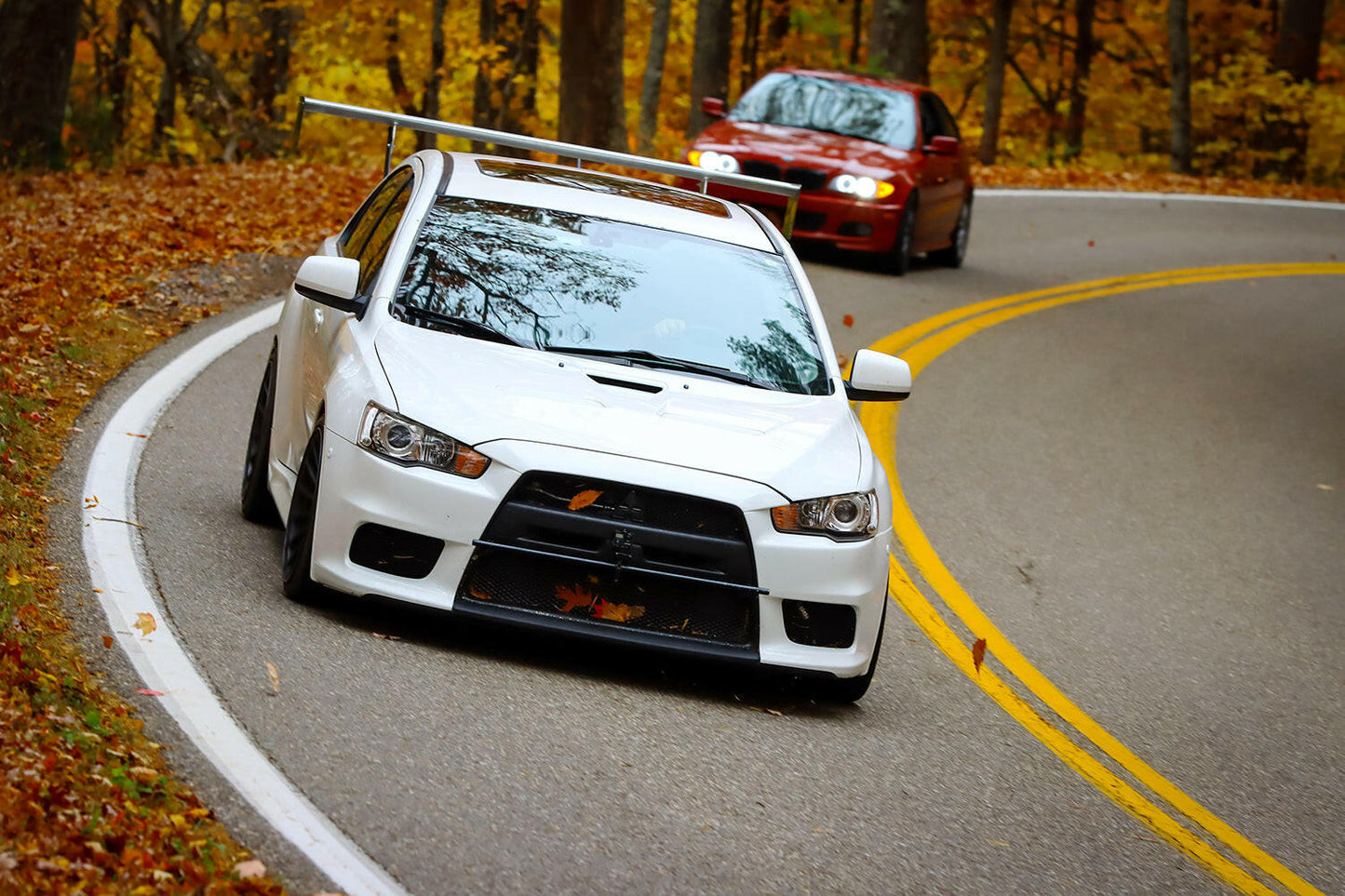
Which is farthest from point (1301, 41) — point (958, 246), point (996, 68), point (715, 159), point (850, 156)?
point (715, 159)

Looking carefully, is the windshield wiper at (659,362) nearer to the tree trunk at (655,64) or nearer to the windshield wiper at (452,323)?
the windshield wiper at (452,323)

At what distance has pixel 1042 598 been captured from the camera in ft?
28.5

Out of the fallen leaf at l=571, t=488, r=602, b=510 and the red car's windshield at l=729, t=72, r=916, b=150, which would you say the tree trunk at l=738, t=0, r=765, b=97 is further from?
the fallen leaf at l=571, t=488, r=602, b=510

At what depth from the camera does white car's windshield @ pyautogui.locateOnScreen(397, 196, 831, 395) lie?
6.68 metres

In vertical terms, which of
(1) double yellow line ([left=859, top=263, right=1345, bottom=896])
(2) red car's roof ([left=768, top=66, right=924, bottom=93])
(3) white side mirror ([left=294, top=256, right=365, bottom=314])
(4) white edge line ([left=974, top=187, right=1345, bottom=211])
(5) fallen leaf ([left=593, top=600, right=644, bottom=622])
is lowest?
(1) double yellow line ([left=859, top=263, right=1345, bottom=896])

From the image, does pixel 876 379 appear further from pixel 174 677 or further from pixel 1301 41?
pixel 1301 41

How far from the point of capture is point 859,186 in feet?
56.7

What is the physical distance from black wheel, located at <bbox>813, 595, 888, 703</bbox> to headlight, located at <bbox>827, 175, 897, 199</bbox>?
11.4m

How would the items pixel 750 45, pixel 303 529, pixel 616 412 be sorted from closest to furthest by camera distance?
pixel 616 412
pixel 303 529
pixel 750 45

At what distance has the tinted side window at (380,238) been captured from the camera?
23.1 ft

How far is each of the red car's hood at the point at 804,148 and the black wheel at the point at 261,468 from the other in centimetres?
1031

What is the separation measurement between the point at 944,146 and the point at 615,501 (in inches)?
516

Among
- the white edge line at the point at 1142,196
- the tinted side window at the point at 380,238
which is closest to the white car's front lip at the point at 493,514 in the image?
the tinted side window at the point at 380,238

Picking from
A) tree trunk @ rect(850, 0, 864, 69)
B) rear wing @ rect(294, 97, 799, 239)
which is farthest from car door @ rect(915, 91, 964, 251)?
tree trunk @ rect(850, 0, 864, 69)
